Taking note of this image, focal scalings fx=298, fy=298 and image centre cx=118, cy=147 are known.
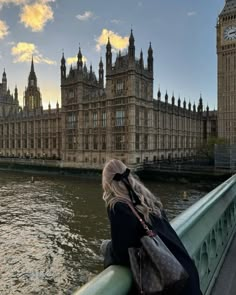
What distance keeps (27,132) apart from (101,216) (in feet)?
157

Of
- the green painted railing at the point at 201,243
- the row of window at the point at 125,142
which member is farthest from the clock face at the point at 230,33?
the green painted railing at the point at 201,243

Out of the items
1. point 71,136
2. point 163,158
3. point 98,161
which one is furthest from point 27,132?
point 163,158

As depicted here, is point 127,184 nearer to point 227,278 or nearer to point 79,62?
point 227,278

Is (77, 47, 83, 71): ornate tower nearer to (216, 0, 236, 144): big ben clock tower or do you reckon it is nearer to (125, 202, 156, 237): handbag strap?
(216, 0, 236, 144): big ben clock tower

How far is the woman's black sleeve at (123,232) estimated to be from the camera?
154cm

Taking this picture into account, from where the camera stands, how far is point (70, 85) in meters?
47.8

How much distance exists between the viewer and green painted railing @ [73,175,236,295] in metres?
1.31

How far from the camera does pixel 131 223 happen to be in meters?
1.57

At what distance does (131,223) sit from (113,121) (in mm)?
40703

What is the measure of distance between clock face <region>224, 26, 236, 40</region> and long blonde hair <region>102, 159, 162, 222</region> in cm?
6519

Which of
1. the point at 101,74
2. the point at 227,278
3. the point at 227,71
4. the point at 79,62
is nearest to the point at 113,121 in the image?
the point at 79,62

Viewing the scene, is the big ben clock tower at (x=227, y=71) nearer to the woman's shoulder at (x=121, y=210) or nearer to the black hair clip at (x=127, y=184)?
the black hair clip at (x=127, y=184)

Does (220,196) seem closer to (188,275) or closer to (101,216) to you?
(188,275)

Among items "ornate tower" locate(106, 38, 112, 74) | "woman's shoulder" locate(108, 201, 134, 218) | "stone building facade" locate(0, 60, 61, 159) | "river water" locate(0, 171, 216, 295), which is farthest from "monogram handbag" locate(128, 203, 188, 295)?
"stone building facade" locate(0, 60, 61, 159)
